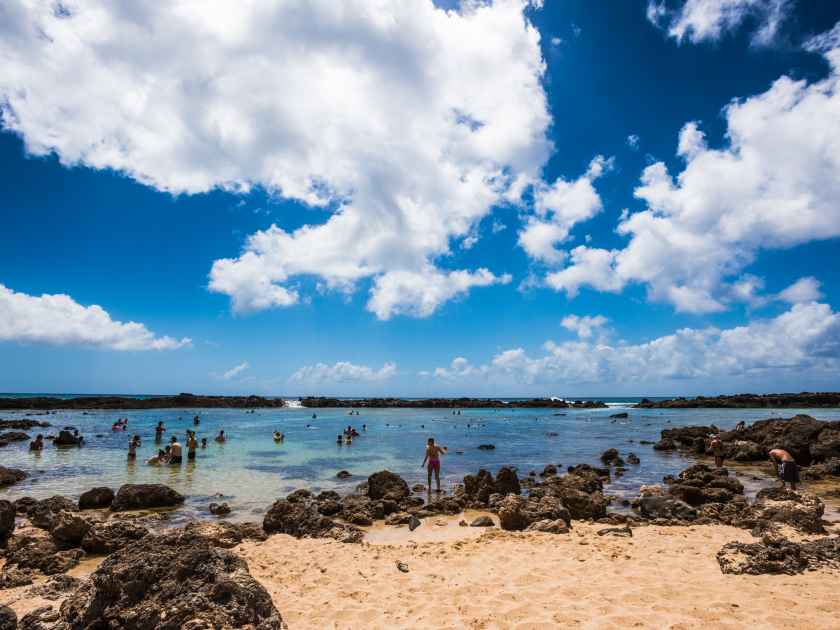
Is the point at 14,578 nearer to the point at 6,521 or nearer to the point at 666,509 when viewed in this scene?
the point at 6,521

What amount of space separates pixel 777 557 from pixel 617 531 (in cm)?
376

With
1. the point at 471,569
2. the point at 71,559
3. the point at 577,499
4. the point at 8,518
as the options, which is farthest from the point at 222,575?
the point at 577,499

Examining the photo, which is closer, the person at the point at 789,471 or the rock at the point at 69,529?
the rock at the point at 69,529

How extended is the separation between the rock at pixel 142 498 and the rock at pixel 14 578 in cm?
689

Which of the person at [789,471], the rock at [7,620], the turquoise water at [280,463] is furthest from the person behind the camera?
the turquoise water at [280,463]

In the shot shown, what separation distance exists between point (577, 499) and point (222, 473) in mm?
17322

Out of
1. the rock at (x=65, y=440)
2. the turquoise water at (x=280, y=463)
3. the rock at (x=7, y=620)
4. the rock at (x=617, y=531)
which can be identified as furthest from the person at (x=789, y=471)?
the rock at (x=65, y=440)

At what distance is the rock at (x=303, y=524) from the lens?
12.2 m

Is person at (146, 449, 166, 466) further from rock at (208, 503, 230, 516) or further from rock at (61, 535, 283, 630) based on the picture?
rock at (61, 535, 283, 630)

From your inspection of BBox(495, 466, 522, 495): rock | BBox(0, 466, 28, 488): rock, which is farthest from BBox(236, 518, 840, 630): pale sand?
BBox(0, 466, 28, 488): rock

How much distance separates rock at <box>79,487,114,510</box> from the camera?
52.8ft

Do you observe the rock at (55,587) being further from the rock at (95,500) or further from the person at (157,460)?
the person at (157,460)

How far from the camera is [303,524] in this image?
41.2 feet

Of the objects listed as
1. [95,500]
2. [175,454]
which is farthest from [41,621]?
[175,454]
